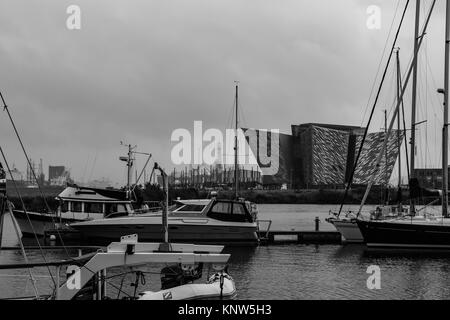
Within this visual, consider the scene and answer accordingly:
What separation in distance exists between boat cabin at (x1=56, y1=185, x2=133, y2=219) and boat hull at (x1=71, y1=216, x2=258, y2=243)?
4428 millimetres

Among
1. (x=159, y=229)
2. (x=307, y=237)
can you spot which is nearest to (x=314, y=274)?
(x=159, y=229)

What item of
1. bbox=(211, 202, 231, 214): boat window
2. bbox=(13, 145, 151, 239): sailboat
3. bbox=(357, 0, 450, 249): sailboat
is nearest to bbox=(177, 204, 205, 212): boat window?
bbox=(211, 202, 231, 214): boat window

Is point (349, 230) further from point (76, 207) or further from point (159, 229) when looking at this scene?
point (76, 207)

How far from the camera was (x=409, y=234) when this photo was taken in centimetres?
3328

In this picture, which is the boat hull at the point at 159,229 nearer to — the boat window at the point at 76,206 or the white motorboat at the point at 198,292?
the boat window at the point at 76,206

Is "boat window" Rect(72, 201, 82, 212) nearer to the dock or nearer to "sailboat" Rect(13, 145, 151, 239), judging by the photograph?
"sailboat" Rect(13, 145, 151, 239)

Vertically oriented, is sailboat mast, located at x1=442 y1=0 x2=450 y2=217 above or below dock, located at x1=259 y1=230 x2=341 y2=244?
above

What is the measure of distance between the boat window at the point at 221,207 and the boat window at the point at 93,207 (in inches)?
377

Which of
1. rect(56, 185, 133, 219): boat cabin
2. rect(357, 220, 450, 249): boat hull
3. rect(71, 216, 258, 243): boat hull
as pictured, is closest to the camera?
rect(357, 220, 450, 249): boat hull

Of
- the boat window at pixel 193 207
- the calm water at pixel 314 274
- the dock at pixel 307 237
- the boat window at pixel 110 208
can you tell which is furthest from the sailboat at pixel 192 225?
the boat window at pixel 110 208

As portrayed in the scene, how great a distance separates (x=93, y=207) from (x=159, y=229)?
8.36 m

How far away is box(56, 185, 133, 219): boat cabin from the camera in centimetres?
3962

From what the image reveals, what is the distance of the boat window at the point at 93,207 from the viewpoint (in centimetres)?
4003
